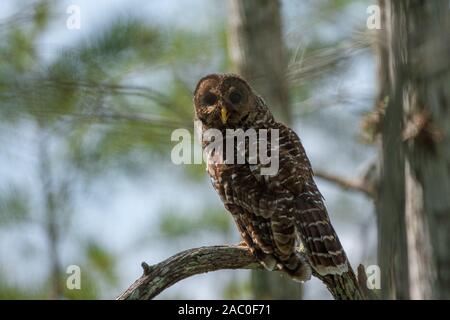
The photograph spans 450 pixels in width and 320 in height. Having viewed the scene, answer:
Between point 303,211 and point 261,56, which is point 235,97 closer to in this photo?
point 303,211

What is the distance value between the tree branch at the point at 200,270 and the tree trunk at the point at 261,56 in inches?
112

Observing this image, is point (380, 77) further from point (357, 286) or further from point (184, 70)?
point (357, 286)

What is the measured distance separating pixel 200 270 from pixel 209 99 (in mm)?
1648

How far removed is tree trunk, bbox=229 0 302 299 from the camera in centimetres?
820

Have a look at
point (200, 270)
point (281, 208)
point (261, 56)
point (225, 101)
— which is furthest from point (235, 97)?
point (261, 56)

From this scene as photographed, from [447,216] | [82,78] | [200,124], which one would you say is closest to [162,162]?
[82,78]

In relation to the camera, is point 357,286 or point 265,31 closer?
point 357,286

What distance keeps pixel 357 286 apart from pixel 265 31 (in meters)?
3.69

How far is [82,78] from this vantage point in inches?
319

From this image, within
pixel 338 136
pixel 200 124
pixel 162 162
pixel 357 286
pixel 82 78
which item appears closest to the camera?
pixel 357 286

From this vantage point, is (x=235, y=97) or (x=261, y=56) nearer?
(x=235, y=97)

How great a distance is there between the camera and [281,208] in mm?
5332

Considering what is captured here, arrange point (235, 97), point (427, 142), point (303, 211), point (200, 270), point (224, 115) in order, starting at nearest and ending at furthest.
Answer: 1. point (200, 270)
2. point (303, 211)
3. point (427, 142)
4. point (224, 115)
5. point (235, 97)

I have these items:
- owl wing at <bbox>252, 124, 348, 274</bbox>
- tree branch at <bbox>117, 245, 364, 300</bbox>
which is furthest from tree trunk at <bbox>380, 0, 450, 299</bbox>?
owl wing at <bbox>252, 124, 348, 274</bbox>
